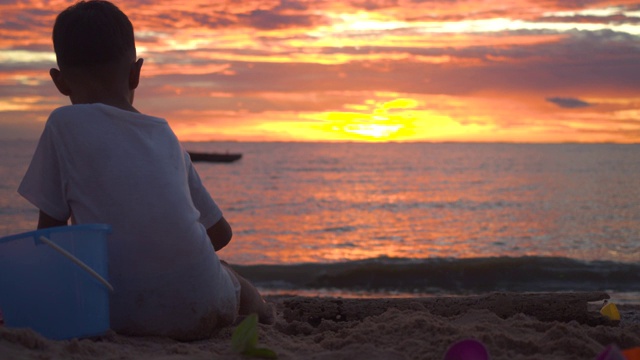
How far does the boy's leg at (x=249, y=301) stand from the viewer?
3.00m

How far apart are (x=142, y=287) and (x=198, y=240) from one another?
264 mm

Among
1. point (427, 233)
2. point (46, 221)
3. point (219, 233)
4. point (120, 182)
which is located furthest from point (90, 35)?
point (427, 233)

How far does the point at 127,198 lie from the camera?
2395mm

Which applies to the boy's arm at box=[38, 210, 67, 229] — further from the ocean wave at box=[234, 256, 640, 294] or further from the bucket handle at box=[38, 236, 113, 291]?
the ocean wave at box=[234, 256, 640, 294]

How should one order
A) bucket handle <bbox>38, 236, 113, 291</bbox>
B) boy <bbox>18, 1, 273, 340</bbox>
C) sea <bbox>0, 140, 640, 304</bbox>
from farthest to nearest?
sea <bbox>0, 140, 640, 304</bbox>, boy <bbox>18, 1, 273, 340</bbox>, bucket handle <bbox>38, 236, 113, 291</bbox>

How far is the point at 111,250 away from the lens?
2410mm

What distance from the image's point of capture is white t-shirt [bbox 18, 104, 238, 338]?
239 centimetres

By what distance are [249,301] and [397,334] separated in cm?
76

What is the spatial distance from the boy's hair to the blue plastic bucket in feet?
2.16

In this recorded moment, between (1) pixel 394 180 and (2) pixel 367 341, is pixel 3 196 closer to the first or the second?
(1) pixel 394 180

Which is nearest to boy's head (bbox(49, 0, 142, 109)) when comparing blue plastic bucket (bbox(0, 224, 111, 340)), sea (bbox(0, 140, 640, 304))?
blue plastic bucket (bbox(0, 224, 111, 340))

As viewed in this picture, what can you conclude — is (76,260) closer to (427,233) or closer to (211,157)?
(427,233)

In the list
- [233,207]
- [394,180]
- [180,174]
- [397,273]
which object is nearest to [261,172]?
[394,180]

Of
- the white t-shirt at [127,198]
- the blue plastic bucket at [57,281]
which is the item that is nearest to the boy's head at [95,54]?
the white t-shirt at [127,198]
